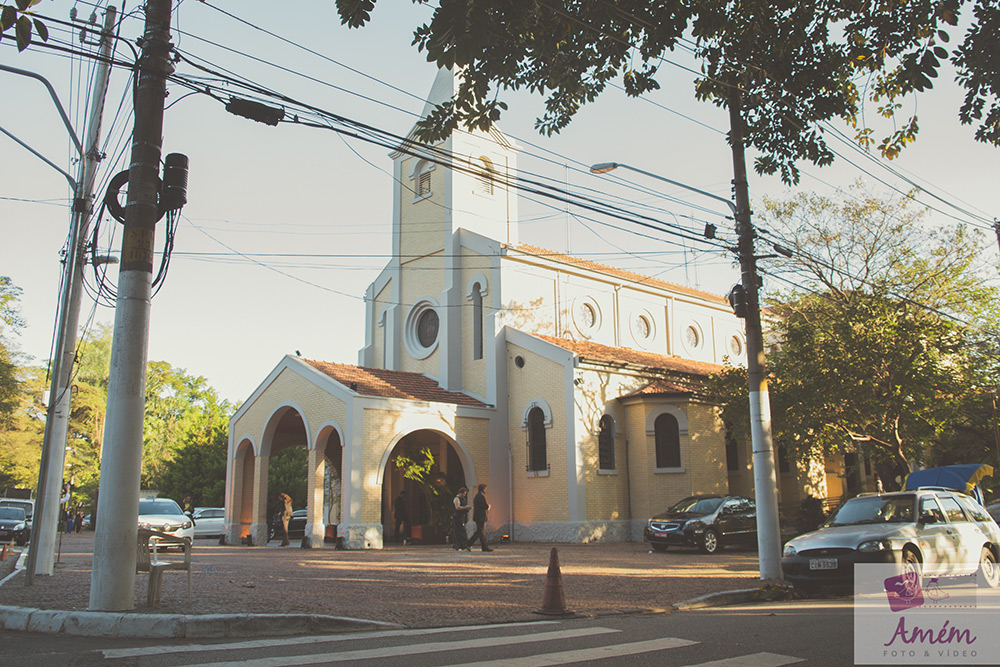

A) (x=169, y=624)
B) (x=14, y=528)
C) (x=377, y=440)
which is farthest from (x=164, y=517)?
(x=169, y=624)

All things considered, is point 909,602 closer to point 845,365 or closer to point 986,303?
point 845,365

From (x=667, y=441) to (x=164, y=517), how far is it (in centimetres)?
1575

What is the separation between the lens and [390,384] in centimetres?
2556

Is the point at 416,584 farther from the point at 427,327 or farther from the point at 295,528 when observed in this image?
the point at 295,528

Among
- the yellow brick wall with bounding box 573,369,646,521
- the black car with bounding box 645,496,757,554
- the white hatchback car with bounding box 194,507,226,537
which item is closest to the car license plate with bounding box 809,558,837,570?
the black car with bounding box 645,496,757,554

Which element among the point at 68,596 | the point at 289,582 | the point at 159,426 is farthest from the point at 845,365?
the point at 159,426

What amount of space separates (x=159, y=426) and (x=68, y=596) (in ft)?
170

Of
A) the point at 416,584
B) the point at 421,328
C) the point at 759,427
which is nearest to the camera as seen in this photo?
the point at 416,584

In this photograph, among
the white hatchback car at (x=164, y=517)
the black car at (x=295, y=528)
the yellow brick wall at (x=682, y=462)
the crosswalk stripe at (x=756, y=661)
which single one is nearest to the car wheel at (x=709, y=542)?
the yellow brick wall at (x=682, y=462)

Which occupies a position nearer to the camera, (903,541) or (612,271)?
(903,541)

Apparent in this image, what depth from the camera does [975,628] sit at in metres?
7.49

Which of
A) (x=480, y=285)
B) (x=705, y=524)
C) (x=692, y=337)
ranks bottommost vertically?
(x=705, y=524)

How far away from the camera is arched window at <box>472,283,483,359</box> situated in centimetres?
2739

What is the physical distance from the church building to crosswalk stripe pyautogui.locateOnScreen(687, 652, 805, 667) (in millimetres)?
16561
